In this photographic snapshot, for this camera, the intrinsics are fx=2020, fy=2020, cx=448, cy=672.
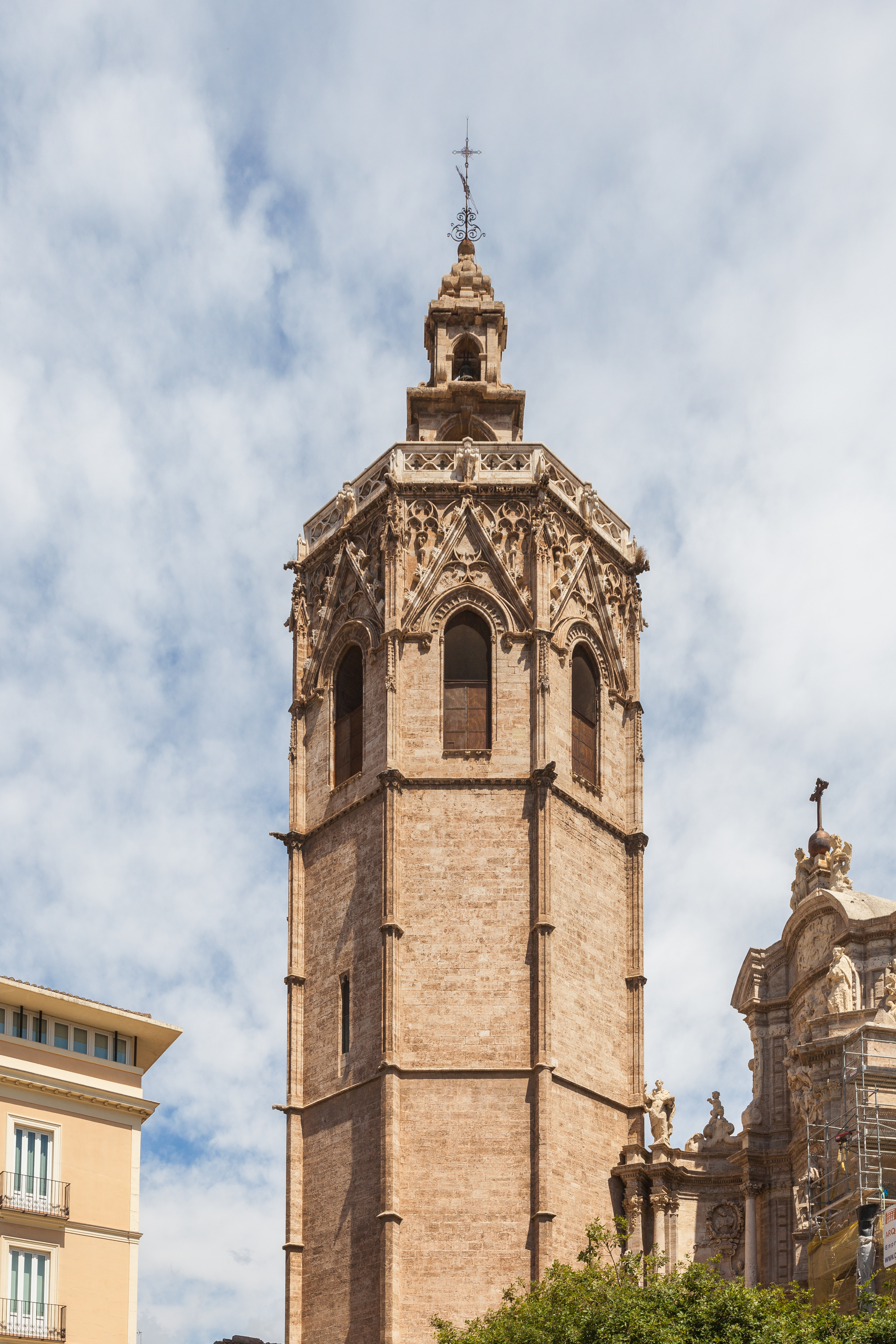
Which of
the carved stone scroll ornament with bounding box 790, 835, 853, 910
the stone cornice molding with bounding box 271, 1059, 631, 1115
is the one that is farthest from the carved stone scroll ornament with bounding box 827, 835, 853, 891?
the stone cornice molding with bounding box 271, 1059, 631, 1115

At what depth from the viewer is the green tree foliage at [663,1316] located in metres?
30.2

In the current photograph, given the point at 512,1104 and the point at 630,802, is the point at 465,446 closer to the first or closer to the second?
the point at 630,802

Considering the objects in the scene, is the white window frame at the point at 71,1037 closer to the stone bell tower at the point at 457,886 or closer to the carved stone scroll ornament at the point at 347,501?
the stone bell tower at the point at 457,886

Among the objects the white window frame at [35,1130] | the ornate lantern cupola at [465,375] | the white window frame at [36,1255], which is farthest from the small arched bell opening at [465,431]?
the white window frame at [36,1255]

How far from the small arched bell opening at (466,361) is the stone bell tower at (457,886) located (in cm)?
775

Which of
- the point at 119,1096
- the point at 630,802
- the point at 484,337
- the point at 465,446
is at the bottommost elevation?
the point at 119,1096

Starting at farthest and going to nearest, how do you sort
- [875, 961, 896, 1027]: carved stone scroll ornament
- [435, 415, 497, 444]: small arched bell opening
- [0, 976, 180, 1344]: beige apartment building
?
[435, 415, 497, 444]: small arched bell opening, [875, 961, 896, 1027]: carved stone scroll ornament, [0, 976, 180, 1344]: beige apartment building

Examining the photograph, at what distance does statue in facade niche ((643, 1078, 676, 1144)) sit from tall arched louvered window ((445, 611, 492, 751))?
8.21 metres

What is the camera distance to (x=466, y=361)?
54594mm

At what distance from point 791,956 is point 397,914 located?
939cm

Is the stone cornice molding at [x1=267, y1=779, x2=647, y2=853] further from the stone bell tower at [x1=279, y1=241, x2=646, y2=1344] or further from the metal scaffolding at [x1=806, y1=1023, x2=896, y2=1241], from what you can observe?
the metal scaffolding at [x1=806, y1=1023, x2=896, y2=1241]

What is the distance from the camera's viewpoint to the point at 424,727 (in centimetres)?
4353

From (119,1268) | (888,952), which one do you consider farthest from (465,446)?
(119,1268)

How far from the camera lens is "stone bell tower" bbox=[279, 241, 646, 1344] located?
39.8 meters
